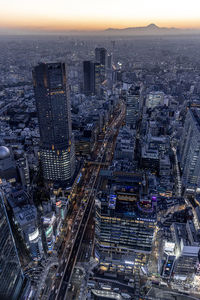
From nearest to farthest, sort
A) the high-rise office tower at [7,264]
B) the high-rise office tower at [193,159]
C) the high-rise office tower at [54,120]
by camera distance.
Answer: the high-rise office tower at [7,264], the high-rise office tower at [54,120], the high-rise office tower at [193,159]

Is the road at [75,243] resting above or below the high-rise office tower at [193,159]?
below

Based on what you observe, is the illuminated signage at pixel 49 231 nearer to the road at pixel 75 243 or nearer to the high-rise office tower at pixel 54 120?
the road at pixel 75 243

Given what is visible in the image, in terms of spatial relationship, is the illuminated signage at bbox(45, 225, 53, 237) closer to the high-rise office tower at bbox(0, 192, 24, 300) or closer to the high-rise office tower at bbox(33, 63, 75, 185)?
the high-rise office tower at bbox(0, 192, 24, 300)

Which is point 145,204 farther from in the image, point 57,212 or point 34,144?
point 34,144

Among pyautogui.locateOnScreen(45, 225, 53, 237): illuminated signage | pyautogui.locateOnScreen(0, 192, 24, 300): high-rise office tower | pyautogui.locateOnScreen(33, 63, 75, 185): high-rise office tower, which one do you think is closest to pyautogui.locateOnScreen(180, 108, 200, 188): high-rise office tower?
pyautogui.locateOnScreen(33, 63, 75, 185): high-rise office tower

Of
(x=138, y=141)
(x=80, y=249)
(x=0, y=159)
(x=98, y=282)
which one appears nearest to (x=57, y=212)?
(x=80, y=249)

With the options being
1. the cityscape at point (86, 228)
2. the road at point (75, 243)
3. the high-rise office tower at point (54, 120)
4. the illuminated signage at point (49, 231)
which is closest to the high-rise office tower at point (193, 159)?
the cityscape at point (86, 228)

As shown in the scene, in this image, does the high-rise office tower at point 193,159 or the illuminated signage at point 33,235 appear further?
the high-rise office tower at point 193,159

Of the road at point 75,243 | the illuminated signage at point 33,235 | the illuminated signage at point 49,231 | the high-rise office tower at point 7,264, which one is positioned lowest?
the road at point 75,243
